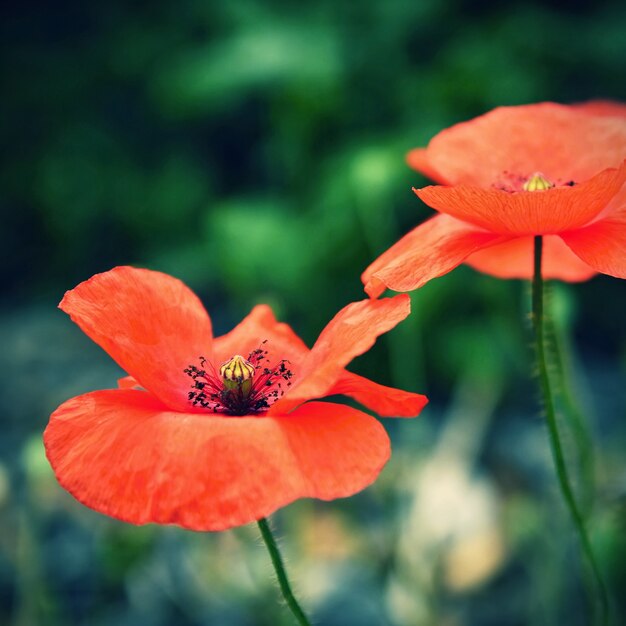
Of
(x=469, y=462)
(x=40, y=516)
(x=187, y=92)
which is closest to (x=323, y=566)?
(x=469, y=462)

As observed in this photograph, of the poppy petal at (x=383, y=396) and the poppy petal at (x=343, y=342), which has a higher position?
the poppy petal at (x=343, y=342)

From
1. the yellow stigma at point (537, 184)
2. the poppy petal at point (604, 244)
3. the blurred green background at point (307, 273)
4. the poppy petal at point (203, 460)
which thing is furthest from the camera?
the blurred green background at point (307, 273)

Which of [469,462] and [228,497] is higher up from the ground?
[228,497]

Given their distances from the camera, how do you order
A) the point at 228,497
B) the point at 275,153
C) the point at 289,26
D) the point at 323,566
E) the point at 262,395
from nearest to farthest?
the point at 228,497
the point at 262,395
the point at 323,566
the point at 289,26
the point at 275,153

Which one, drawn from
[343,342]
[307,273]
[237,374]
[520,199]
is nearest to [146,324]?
[237,374]

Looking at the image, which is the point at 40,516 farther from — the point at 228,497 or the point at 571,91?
the point at 571,91

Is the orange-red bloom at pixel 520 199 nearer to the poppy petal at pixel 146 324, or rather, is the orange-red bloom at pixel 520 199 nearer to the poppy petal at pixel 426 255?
the poppy petal at pixel 426 255

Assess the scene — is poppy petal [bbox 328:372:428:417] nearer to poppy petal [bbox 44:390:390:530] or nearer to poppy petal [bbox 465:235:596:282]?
poppy petal [bbox 44:390:390:530]

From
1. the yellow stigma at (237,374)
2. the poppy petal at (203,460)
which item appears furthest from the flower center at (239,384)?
the poppy petal at (203,460)
